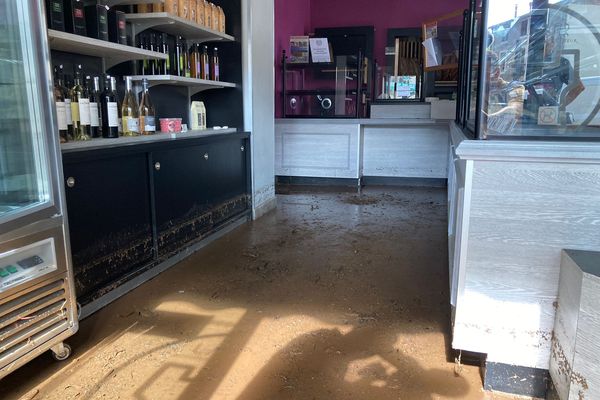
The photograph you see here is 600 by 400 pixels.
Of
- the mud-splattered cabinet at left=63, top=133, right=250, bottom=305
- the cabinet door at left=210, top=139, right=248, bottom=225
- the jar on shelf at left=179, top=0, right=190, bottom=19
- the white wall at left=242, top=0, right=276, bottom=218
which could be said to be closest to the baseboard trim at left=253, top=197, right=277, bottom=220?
the white wall at left=242, top=0, right=276, bottom=218

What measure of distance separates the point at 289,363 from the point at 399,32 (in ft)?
22.4

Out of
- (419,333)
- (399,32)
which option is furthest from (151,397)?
(399,32)

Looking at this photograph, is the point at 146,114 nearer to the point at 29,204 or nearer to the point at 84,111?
the point at 84,111

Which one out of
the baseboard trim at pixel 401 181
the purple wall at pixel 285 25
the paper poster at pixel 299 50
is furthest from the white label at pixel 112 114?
the purple wall at pixel 285 25

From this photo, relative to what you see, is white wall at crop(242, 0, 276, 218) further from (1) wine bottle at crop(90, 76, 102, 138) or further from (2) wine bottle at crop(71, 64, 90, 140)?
(2) wine bottle at crop(71, 64, 90, 140)

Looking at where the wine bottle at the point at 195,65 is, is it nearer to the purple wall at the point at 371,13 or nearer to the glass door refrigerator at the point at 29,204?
the glass door refrigerator at the point at 29,204

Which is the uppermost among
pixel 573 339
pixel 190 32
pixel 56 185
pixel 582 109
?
pixel 190 32

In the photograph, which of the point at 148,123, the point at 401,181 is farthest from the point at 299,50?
the point at 148,123

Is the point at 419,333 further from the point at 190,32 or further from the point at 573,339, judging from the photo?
the point at 190,32

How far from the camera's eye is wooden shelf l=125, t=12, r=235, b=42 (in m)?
2.80

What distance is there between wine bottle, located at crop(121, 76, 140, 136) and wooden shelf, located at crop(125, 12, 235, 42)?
0.39 meters

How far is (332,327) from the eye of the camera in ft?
→ 6.95

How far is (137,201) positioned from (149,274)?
447 millimetres

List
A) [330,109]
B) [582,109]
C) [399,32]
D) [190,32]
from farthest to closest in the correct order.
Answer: [399,32] → [330,109] → [190,32] → [582,109]
